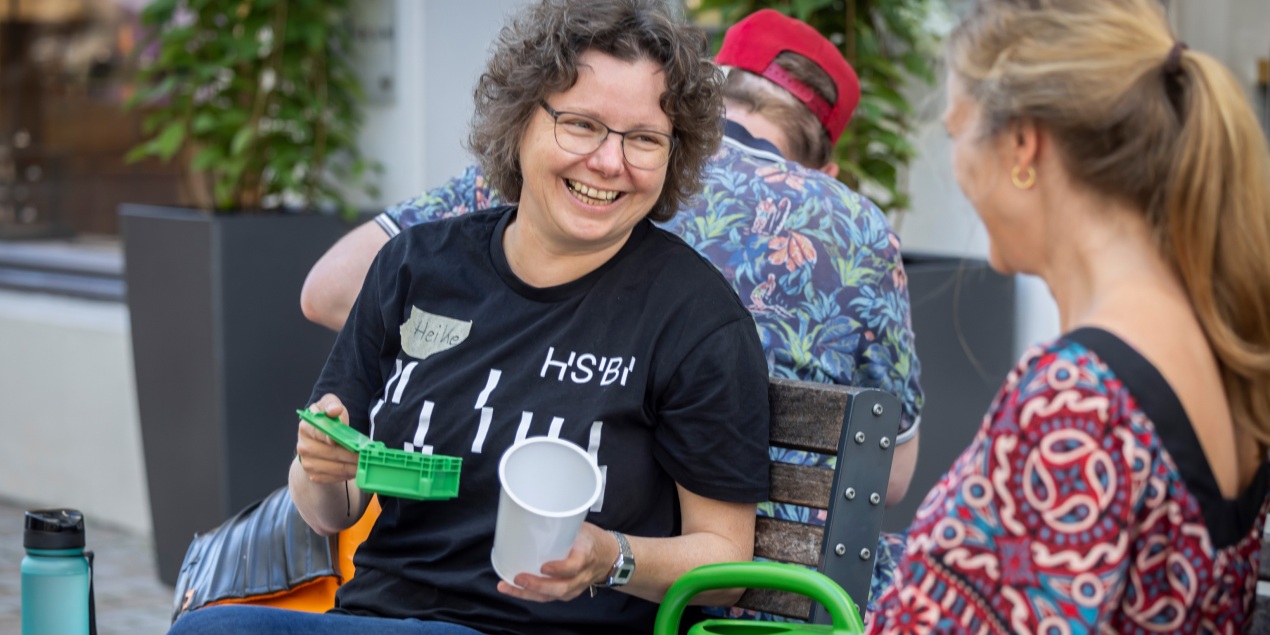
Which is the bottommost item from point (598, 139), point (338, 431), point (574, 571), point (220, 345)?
point (220, 345)

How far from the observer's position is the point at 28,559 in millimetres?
1878

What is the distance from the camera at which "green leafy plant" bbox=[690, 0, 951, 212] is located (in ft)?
12.7

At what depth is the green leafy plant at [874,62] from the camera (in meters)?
3.88

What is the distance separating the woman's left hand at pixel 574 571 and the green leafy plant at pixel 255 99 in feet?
9.47

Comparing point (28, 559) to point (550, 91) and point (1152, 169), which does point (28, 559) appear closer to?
point (550, 91)

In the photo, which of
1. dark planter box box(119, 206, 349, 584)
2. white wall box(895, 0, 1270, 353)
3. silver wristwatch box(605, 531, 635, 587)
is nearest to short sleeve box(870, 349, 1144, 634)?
silver wristwatch box(605, 531, 635, 587)

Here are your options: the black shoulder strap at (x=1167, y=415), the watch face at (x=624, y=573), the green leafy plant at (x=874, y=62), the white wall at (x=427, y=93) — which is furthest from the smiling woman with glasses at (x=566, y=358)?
the white wall at (x=427, y=93)

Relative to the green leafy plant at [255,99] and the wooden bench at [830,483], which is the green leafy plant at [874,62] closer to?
the green leafy plant at [255,99]

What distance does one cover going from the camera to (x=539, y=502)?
1.64m

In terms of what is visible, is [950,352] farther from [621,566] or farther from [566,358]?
[621,566]

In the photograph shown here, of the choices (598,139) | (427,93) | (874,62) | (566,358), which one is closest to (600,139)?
(598,139)

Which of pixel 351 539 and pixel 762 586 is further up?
pixel 762 586

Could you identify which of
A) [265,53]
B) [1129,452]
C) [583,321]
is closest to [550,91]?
[583,321]

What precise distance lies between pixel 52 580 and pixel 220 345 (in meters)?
2.41
